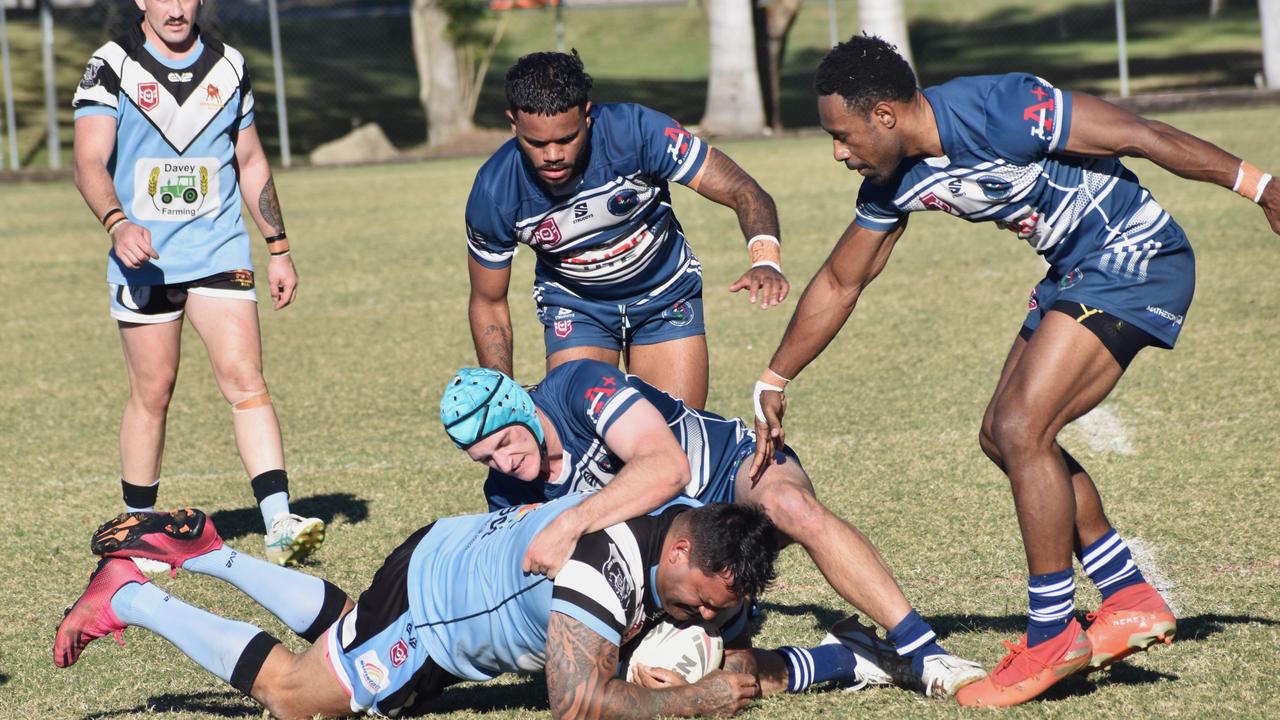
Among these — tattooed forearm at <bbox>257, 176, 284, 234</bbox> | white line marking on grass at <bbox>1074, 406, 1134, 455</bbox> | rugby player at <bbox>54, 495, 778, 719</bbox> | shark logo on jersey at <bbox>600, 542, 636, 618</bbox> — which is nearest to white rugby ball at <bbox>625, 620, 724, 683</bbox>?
rugby player at <bbox>54, 495, 778, 719</bbox>

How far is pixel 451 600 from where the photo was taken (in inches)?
195

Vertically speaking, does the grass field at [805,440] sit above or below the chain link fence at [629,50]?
above

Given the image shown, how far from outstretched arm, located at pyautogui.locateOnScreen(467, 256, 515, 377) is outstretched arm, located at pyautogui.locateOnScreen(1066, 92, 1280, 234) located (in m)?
2.46

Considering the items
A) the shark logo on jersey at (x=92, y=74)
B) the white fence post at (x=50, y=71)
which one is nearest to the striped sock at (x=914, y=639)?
the shark logo on jersey at (x=92, y=74)

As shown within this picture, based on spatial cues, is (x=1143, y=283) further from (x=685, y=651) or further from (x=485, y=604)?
(x=485, y=604)

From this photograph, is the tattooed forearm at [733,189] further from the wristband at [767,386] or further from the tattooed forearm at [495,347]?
the tattooed forearm at [495,347]

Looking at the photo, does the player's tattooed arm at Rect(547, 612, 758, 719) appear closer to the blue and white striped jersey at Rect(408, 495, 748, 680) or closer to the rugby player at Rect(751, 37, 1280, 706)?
the blue and white striped jersey at Rect(408, 495, 748, 680)

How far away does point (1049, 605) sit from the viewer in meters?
5.00

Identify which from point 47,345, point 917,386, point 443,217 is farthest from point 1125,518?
point 443,217

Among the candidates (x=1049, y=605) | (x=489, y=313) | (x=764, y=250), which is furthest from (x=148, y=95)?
(x=1049, y=605)

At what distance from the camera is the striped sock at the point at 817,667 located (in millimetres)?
5203

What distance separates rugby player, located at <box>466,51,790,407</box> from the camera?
6074mm

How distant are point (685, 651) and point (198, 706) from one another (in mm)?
1697

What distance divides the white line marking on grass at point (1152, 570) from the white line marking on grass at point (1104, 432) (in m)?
1.55
